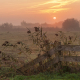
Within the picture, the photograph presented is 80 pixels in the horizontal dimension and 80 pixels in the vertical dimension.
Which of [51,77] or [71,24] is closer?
[51,77]

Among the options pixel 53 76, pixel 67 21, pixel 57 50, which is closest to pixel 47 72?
pixel 53 76

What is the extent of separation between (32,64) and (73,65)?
6.47 feet

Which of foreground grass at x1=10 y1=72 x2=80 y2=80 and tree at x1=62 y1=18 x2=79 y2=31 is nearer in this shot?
foreground grass at x1=10 y1=72 x2=80 y2=80

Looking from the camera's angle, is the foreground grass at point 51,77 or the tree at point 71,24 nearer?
the foreground grass at point 51,77

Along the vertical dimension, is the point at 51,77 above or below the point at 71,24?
below

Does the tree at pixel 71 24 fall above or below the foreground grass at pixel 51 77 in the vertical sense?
above

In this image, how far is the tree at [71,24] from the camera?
6231 cm

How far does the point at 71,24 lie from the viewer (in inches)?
2518

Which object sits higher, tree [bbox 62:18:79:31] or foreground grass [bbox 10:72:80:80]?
tree [bbox 62:18:79:31]

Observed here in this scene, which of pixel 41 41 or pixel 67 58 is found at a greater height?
pixel 41 41

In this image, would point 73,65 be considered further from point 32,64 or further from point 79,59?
point 32,64

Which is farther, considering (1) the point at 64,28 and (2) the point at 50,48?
(1) the point at 64,28

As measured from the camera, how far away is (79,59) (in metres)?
7.46

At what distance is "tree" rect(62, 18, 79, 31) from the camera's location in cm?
6231
